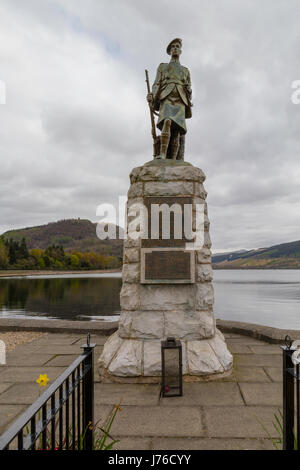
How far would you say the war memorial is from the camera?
5426 millimetres

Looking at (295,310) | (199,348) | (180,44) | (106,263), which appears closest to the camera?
(199,348)

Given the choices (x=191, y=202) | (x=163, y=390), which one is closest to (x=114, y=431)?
(x=163, y=390)

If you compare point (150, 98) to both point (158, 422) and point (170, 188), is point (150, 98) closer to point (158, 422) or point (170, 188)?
point (170, 188)

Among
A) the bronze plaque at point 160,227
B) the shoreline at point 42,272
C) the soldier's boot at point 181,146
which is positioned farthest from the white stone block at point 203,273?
the shoreline at point 42,272

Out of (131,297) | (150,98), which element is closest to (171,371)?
(131,297)

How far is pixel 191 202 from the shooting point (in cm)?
569

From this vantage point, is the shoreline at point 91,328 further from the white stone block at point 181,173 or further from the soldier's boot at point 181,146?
the soldier's boot at point 181,146

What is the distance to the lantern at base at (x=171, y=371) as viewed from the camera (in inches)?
177

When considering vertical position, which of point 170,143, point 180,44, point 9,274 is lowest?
point 9,274

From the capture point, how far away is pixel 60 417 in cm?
243

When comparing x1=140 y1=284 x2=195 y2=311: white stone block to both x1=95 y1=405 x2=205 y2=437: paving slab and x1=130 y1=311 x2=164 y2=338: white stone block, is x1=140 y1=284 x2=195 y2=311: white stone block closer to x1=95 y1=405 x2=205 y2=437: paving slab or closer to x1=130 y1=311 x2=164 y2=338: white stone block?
x1=130 y1=311 x2=164 y2=338: white stone block

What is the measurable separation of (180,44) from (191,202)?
10.6ft

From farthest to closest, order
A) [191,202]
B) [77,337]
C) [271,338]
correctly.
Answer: [77,337] → [271,338] → [191,202]
